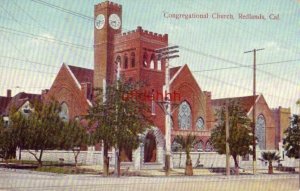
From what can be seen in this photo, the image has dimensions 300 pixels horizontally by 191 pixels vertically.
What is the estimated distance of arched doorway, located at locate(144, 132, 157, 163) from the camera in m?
45.5

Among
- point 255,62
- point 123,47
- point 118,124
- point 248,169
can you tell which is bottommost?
point 248,169

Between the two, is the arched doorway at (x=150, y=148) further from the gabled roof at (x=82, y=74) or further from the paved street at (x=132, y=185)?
the paved street at (x=132, y=185)

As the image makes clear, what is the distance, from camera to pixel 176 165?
4350 centimetres

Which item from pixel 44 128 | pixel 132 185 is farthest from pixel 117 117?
pixel 44 128

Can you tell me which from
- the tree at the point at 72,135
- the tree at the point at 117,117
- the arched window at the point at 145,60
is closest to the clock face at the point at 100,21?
the arched window at the point at 145,60

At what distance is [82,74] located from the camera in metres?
54.1

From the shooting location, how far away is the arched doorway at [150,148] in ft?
149

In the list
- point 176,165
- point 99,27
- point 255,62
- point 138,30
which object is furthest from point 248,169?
point 99,27

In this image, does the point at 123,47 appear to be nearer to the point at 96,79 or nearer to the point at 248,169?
the point at 96,79

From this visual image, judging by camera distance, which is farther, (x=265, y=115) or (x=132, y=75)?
(x=265, y=115)

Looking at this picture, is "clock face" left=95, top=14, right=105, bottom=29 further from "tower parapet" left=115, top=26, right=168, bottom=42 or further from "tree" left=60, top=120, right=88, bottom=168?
"tree" left=60, top=120, right=88, bottom=168

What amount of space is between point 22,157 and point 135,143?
22560 millimetres


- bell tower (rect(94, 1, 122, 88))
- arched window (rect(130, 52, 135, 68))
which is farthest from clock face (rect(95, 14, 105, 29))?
arched window (rect(130, 52, 135, 68))

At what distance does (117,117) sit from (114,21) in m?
20.3
